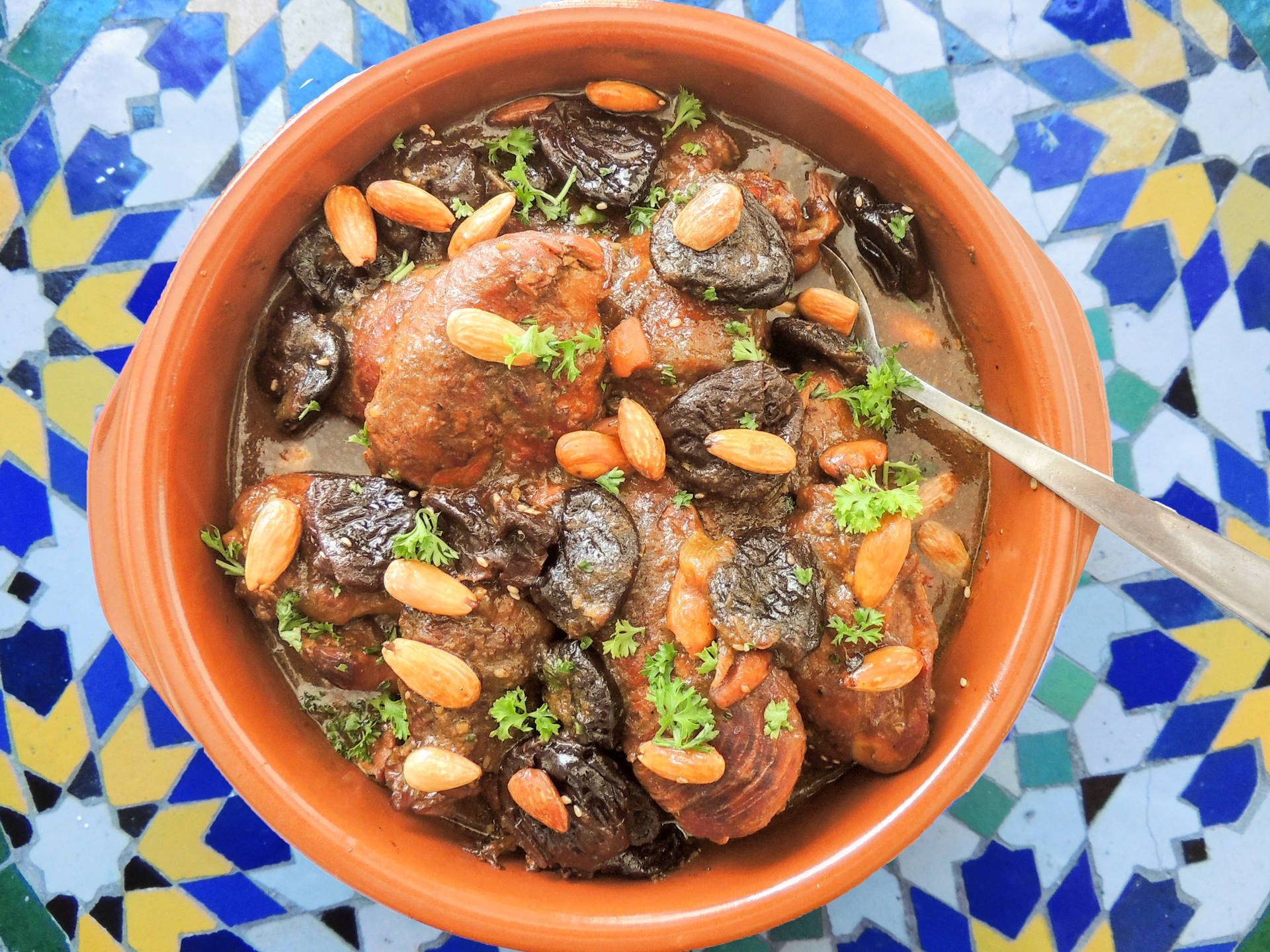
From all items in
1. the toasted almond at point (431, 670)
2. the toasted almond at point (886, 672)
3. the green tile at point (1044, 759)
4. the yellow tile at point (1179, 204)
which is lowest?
the green tile at point (1044, 759)

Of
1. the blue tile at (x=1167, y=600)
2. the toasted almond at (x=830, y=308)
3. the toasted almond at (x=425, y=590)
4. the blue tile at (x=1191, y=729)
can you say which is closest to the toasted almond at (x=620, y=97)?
the toasted almond at (x=830, y=308)

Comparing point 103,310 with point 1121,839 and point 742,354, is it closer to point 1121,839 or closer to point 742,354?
point 742,354

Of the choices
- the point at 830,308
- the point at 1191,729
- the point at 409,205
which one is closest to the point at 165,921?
the point at 409,205

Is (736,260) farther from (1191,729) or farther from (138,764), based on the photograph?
(138,764)

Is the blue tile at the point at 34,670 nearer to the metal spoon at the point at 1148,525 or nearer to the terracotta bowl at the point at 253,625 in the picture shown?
the terracotta bowl at the point at 253,625

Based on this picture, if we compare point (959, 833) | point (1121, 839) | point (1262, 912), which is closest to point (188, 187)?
point (959, 833)
